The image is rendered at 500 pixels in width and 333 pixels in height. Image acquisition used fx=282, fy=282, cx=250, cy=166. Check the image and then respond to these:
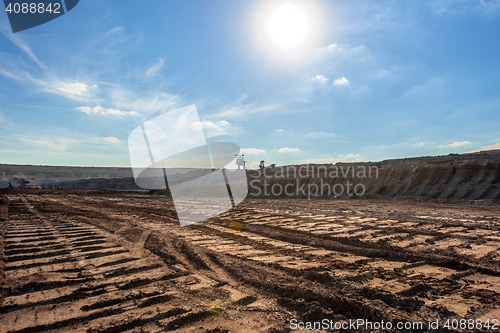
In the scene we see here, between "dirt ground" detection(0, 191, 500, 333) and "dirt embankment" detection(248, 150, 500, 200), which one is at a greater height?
"dirt embankment" detection(248, 150, 500, 200)

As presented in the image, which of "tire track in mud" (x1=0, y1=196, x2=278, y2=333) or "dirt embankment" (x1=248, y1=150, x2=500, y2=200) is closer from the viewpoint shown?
"tire track in mud" (x1=0, y1=196, x2=278, y2=333)

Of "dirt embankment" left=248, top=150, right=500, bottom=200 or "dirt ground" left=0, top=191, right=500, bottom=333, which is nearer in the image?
"dirt ground" left=0, top=191, right=500, bottom=333

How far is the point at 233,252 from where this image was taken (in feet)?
18.0

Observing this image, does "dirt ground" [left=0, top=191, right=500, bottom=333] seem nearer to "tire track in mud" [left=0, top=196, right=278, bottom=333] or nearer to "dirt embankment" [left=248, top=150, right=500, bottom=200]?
"tire track in mud" [left=0, top=196, right=278, bottom=333]

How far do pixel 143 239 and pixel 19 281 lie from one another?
2.86 metres

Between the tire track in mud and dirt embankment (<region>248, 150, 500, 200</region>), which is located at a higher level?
dirt embankment (<region>248, 150, 500, 200</region>)

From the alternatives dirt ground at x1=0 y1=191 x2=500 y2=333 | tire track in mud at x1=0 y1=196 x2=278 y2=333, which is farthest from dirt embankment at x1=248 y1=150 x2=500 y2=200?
tire track in mud at x1=0 y1=196 x2=278 y2=333

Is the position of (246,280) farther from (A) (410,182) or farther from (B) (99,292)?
(A) (410,182)

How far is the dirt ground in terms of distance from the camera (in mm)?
2963

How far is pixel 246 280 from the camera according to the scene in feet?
→ 13.1

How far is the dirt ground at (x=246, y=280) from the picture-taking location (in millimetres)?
2963

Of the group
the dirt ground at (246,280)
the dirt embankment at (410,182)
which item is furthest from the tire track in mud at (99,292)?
the dirt embankment at (410,182)

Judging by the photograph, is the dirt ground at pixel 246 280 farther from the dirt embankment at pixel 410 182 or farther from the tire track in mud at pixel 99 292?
A: the dirt embankment at pixel 410 182

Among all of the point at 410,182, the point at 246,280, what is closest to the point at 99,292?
the point at 246,280
